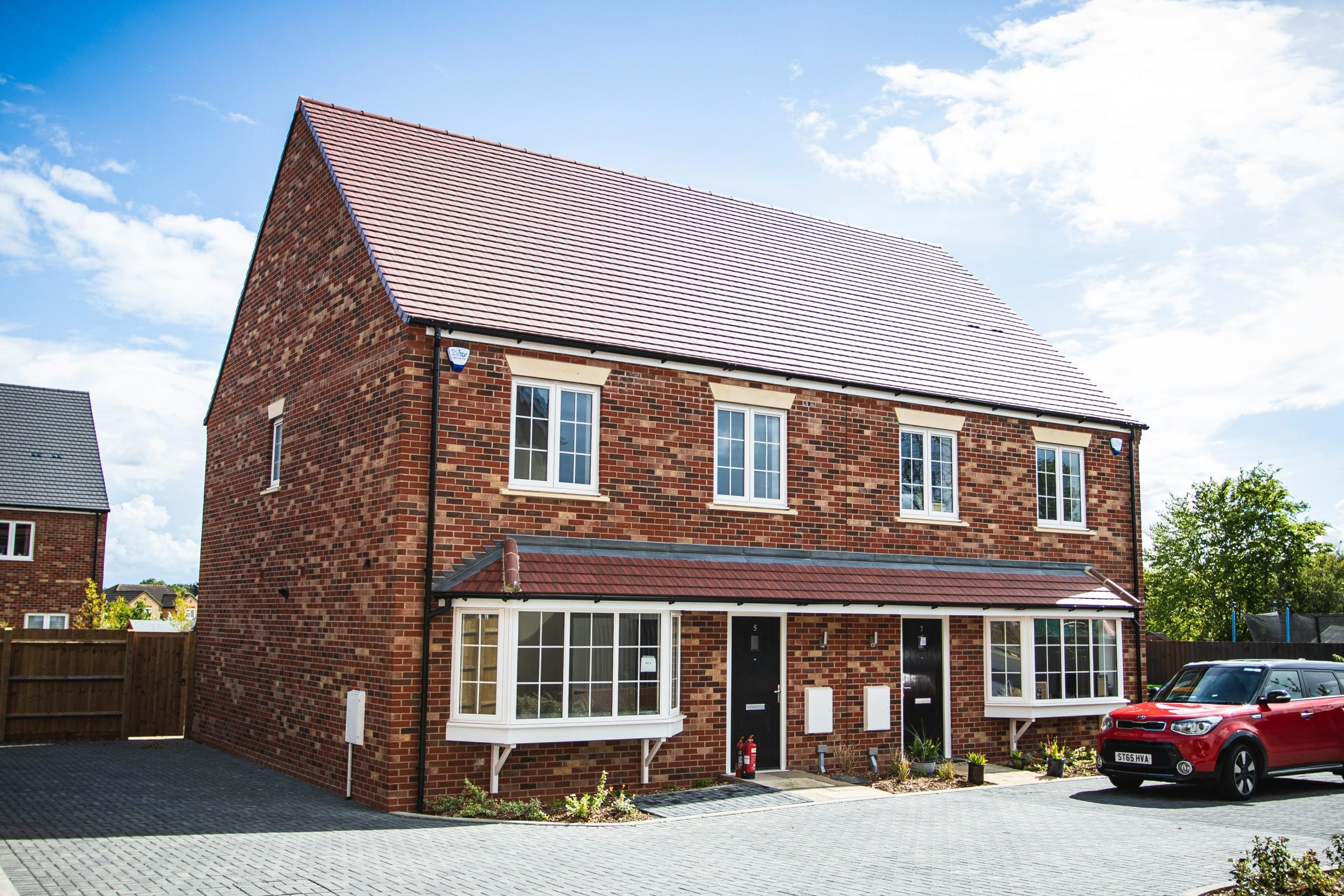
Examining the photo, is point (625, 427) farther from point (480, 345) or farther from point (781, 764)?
point (781, 764)

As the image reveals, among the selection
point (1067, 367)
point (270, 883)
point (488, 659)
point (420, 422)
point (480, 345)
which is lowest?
point (270, 883)

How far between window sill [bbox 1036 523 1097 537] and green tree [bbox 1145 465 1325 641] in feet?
77.1

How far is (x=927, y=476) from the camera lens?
17156 mm

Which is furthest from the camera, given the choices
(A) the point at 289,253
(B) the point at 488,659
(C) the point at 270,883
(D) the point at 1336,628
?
(D) the point at 1336,628

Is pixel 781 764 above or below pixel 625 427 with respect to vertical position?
below

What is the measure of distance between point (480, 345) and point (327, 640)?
175 inches

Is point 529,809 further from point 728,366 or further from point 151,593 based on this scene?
point 151,593

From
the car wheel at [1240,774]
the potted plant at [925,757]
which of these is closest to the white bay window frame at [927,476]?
the potted plant at [925,757]

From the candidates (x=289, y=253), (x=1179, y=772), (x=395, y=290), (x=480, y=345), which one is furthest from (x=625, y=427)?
(x=1179, y=772)

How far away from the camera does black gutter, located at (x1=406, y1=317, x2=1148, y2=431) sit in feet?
42.8

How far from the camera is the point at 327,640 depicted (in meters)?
14.1

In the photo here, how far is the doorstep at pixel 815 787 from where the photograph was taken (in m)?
13.6

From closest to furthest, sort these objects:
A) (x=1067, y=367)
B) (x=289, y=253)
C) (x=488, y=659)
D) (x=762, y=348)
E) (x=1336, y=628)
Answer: (x=488, y=659), (x=762, y=348), (x=289, y=253), (x=1067, y=367), (x=1336, y=628)

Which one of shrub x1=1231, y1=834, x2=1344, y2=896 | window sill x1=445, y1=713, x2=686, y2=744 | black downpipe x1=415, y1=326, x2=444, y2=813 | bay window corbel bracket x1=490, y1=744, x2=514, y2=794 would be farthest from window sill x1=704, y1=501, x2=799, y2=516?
shrub x1=1231, y1=834, x2=1344, y2=896
